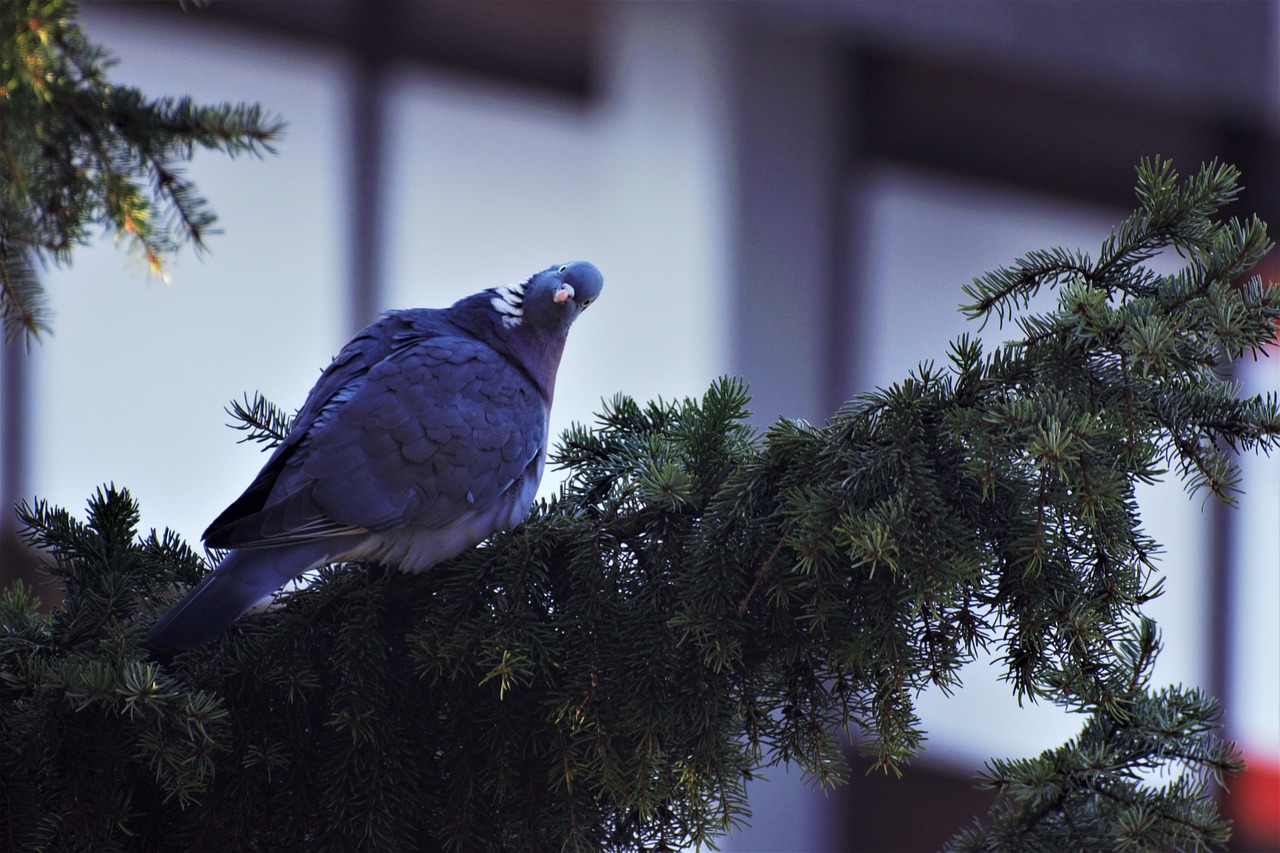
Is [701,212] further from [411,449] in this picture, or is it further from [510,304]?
[411,449]

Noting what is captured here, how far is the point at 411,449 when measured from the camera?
1.70 m

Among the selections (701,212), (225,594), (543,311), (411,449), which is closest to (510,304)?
(543,311)

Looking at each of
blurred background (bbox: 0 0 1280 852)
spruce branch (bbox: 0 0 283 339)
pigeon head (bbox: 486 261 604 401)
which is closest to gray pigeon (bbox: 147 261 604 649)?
pigeon head (bbox: 486 261 604 401)

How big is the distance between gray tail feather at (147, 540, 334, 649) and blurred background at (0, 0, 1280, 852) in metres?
2.49

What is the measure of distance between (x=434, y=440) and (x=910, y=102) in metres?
3.54

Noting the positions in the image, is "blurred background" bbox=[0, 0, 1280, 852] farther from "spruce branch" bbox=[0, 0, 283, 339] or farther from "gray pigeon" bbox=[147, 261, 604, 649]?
"spruce branch" bbox=[0, 0, 283, 339]

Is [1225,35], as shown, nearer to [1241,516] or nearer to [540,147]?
[1241,516]

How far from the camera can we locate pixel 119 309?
3.88 meters

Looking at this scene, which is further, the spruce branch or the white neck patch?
the white neck patch

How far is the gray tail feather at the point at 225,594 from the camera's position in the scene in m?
1.31

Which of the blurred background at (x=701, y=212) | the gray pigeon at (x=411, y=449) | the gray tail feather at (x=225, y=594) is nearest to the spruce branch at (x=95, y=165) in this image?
the gray pigeon at (x=411, y=449)

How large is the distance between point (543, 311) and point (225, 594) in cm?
74

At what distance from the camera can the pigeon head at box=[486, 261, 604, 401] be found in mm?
1932

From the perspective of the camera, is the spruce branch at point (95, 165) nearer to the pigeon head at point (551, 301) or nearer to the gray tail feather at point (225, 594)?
the pigeon head at point (551, 301)
